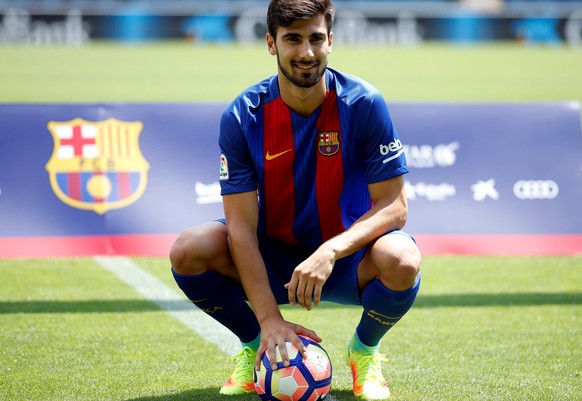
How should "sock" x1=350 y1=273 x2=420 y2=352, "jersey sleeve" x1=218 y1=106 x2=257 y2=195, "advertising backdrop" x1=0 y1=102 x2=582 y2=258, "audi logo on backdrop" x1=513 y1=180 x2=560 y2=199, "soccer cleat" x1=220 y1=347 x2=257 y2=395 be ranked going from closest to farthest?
"sock" x1=350 y1=273 x2=420 y2=352, "jersey sleeve" x1=218 y1=106 x2=257 y2=195, "soccer cleat" x1=220 y1=347 x2=257 y2=395, "advertising backdrop" x1=0 y1=102 x2=582 y2=258, "audi logo on backdrop" x1=513 y1=180 x2=560 y2=199

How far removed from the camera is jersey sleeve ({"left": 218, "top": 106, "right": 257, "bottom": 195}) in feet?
13.3

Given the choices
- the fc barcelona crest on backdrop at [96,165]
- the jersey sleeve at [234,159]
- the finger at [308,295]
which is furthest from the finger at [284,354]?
the fc barcelona crest on backdrop at [96,165]

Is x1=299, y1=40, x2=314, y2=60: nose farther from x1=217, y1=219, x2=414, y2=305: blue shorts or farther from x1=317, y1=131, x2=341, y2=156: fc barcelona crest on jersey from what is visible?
x1=217, y1=219, x2=414, y2=305: blue shorts

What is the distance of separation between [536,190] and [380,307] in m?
3.99

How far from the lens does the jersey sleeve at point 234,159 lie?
159 inches

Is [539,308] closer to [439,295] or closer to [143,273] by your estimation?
[439,295]

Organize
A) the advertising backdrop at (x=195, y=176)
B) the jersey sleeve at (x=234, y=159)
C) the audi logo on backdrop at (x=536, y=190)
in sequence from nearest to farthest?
the jersey sleeve at (x=234, y=159) < the advertising backdrop at (x=195, y=176) < the audi logo on backdrop at (x=536, y=190)

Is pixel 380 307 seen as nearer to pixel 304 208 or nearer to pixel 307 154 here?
pixel 304 208

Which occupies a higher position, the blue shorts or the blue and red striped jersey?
the blue and red striped jersey

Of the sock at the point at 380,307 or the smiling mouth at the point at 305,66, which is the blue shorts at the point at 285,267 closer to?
the sock at the point at 380,307

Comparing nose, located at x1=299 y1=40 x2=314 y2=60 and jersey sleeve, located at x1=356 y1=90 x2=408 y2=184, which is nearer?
nose, located at x1=299 y1=40 x2=314 y2=60

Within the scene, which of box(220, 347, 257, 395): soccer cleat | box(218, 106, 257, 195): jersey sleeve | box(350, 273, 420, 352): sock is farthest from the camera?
box(220, 347, 257, 395): soccer cleat

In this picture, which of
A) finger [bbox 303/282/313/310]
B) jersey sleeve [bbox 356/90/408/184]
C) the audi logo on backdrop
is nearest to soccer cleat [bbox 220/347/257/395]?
finger [bbox 303/282/313/310]

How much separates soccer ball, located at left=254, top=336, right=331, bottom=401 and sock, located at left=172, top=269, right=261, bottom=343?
44 cm
